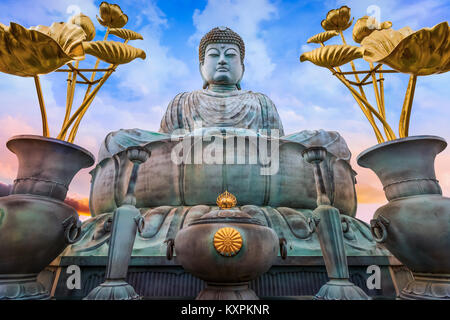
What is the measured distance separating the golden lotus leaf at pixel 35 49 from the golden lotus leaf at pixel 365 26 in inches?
109

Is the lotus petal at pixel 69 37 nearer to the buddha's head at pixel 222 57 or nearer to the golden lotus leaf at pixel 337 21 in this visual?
the golden lotus leaf at pixel 337 21

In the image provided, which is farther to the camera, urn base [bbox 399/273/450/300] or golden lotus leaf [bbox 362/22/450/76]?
golden lotus leaf [bbox 362/22/450/76]

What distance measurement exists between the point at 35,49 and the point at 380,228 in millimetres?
2868

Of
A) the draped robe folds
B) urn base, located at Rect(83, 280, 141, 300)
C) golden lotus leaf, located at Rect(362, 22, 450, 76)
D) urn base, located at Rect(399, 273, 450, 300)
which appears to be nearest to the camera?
urn base, located at Rect(83, 280, 141, 300)

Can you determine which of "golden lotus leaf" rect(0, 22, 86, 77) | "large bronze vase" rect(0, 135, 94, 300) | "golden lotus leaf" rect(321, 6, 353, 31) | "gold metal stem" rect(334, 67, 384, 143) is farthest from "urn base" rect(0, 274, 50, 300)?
"golden lotus leaf" rect(321, 6, 353, 31)

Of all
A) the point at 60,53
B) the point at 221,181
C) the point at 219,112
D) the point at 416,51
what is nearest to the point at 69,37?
the point at 60,53

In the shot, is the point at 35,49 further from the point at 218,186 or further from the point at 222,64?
the point at 222,64

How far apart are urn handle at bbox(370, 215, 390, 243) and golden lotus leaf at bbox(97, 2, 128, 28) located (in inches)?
138

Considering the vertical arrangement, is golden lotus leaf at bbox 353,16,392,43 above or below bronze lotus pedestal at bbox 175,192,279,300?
above

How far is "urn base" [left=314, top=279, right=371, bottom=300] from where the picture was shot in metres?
1.66

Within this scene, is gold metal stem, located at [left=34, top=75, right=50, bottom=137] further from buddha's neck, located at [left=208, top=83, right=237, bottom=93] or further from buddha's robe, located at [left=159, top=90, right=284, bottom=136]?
buddha's neck, located at [left=208, top=83, right=237, bottom=93]

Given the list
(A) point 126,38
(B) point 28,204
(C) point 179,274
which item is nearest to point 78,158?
(B) point 28,204

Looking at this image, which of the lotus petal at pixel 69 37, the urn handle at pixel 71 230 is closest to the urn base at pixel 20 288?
the urn handle at pixel 71 230
